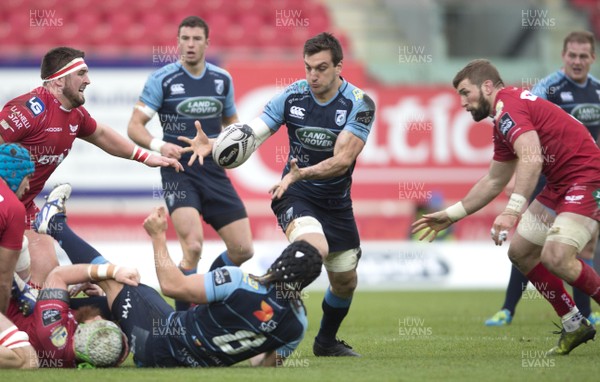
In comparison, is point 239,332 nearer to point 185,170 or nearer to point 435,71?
point 185,170

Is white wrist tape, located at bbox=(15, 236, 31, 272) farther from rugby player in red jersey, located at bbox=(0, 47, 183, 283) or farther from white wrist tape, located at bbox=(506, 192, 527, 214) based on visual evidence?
white wrist tape, located at bbox=(506, 192, 527, 214)

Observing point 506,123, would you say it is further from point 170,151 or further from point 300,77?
point 300,77

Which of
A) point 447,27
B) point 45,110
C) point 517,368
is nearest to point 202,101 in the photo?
point 45,110

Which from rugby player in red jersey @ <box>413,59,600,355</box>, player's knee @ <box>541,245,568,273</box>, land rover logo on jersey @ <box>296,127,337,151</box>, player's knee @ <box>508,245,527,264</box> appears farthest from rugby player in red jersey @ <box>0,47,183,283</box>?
player's knee @ <box>541,245,568,273</box>

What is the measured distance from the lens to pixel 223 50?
17703mm

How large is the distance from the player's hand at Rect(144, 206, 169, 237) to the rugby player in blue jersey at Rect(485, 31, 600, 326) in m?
5.28

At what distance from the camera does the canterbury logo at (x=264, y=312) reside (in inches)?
241

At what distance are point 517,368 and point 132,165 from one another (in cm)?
1103

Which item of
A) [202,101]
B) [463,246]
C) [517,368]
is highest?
[202,101]

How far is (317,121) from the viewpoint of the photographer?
7.98m

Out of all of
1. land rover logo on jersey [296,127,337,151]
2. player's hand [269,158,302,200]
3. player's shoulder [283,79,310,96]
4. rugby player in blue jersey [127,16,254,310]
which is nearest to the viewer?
player's hand [269,158,302,200]

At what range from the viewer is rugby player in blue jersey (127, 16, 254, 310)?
9672 mm

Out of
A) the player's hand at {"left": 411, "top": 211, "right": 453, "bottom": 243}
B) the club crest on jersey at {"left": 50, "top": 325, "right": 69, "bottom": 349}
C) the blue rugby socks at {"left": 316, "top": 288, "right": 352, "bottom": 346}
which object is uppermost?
the player's hand at {"left": 411, "top": 211, "right": 453, "bottom": 243}

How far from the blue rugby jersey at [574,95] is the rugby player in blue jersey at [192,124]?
363 centimetres
